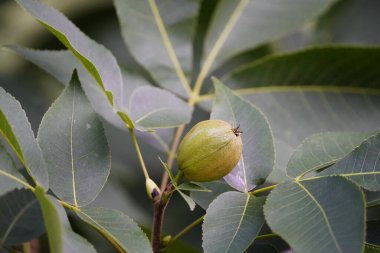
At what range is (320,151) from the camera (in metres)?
0.76

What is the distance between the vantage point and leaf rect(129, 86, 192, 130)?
0.84 metres

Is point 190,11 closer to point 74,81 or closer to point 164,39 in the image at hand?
point 164,39

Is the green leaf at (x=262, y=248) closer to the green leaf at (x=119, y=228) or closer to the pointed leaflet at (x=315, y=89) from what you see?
the green leaf at (x=119, y=228)

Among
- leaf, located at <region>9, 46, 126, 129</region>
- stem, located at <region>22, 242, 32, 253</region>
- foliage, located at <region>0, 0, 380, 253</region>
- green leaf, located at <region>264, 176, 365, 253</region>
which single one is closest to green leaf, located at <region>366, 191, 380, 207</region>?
foliage, located at <region>0, 0, 380, 253</region>

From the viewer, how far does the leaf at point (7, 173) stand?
65cm

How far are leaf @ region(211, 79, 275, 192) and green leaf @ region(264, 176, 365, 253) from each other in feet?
0.26

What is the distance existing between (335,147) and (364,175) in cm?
9

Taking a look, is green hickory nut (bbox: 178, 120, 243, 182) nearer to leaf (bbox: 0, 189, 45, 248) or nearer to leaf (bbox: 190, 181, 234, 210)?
leaf (bbox: 190, 181, 234, 210)

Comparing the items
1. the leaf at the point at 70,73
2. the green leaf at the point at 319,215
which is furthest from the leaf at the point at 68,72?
the green leaf at the point at 319,215

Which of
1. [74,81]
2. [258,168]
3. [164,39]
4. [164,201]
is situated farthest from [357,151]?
[164,39]

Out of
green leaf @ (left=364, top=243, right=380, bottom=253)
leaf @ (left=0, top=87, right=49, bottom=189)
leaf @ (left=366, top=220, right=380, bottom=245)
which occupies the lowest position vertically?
green leaf @ (left=364, top=243, right=380, bottom=253)

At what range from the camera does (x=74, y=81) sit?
2.47ft

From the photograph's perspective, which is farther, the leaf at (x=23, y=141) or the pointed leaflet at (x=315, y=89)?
the pointed leaflet at (x=315, y=89)

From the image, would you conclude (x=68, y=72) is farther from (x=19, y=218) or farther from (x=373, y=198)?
(x=373, y=198)
